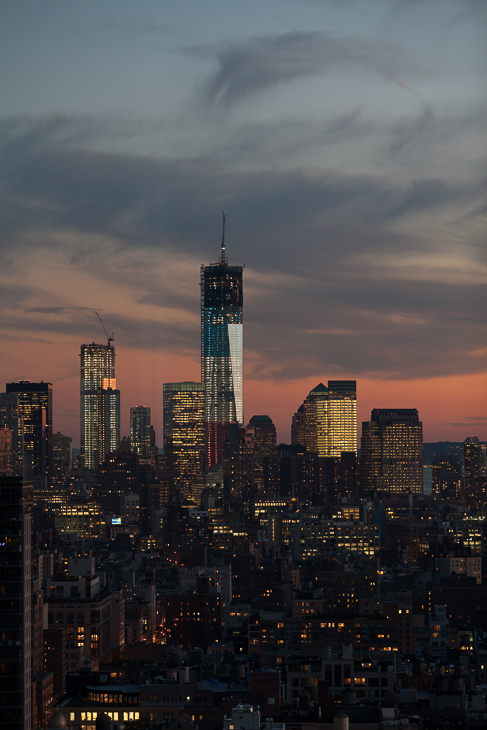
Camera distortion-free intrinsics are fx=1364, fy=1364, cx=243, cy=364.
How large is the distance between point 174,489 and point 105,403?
2695 cm

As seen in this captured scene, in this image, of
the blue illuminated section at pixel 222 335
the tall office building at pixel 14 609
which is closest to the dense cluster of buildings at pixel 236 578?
the tall office building at pixel 14 609

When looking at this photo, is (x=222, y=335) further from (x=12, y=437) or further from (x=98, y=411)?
(x=12, y=437)

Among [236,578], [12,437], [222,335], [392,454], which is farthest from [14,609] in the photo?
[222,335]

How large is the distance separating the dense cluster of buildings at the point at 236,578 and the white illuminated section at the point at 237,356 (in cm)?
2403

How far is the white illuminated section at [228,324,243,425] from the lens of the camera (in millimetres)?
158250

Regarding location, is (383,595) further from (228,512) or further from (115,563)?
(228,512)

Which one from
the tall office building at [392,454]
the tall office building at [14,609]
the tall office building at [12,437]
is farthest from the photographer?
the tall office building at [392,454]

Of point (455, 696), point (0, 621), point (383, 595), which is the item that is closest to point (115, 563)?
point (383, 595)

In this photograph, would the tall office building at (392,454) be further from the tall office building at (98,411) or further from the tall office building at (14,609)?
the tall office building at (14,609)

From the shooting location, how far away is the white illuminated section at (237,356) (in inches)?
6230

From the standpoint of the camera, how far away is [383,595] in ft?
164

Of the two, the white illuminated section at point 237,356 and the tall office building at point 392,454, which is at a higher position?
the white illuminated section at point 237,356

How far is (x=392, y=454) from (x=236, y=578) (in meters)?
67.2

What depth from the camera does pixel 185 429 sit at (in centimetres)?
13262
